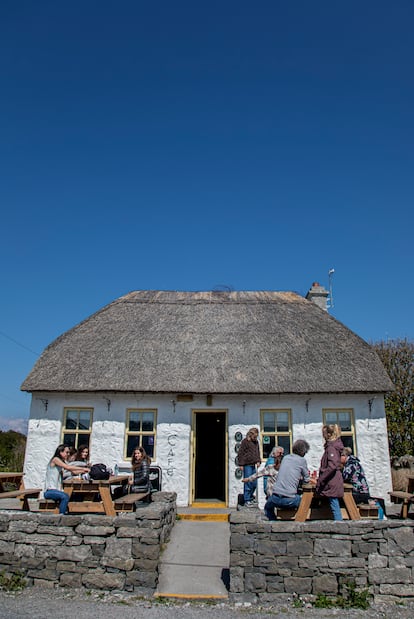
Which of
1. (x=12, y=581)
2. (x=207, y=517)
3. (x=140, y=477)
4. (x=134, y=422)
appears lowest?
(x=12, y=581)

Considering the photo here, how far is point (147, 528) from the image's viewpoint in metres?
6.39

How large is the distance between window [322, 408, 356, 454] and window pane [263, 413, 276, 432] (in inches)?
51.0

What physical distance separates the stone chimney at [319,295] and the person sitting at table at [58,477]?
35.0 feet

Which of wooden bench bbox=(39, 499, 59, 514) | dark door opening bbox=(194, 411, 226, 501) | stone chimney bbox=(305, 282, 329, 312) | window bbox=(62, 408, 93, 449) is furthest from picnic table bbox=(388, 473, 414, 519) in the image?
stone chimney bbox=(305, 282, 329, 312)

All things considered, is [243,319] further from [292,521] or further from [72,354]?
[292,521]

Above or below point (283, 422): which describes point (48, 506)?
below

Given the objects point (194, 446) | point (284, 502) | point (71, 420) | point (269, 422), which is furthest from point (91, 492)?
point (269, 422)

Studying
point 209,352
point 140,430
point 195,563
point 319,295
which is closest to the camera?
point 195,563

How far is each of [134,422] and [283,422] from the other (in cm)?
378

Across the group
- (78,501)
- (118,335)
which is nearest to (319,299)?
(118,335)

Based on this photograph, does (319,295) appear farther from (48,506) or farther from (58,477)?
(48,506)

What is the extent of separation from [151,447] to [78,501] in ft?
13.7

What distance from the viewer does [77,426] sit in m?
11.8

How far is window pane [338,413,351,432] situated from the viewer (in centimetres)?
1179
